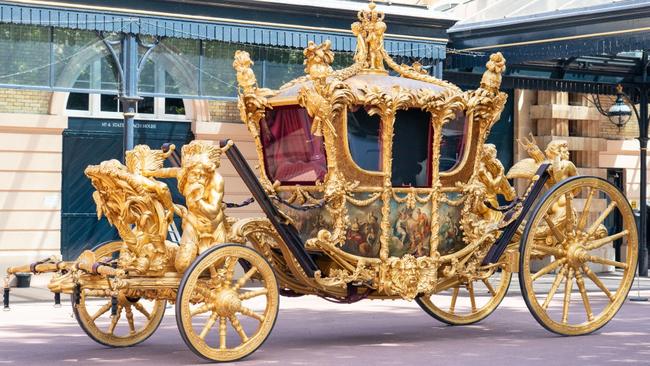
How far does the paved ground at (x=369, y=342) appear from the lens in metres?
11.8

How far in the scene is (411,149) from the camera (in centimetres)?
1338

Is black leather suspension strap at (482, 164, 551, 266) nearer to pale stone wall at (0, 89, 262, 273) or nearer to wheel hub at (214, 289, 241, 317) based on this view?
wheel hub at (214, 289, 241, 317)

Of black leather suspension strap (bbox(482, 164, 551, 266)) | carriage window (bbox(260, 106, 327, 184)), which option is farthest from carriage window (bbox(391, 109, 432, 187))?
black leather suspension strap (bbox(482, 164, 551, 266))

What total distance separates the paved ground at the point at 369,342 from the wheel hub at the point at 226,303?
43 centimetres

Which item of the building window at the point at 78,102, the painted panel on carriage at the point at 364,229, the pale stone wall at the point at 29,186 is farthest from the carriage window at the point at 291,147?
the building window at the point at 78,102

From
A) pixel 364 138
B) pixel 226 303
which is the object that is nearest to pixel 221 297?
pixel 226 303

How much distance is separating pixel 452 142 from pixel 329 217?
1.59 metres

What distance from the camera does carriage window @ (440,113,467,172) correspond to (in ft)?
44.6

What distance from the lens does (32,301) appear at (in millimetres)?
18344

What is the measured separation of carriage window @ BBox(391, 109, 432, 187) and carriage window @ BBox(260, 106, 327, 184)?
0.77m

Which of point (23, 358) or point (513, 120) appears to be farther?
point (513, 120)

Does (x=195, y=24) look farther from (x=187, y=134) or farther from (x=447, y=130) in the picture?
(x=447, y=130)

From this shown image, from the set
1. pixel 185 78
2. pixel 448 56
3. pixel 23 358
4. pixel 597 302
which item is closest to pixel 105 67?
pixel 185 78

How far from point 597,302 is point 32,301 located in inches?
282
